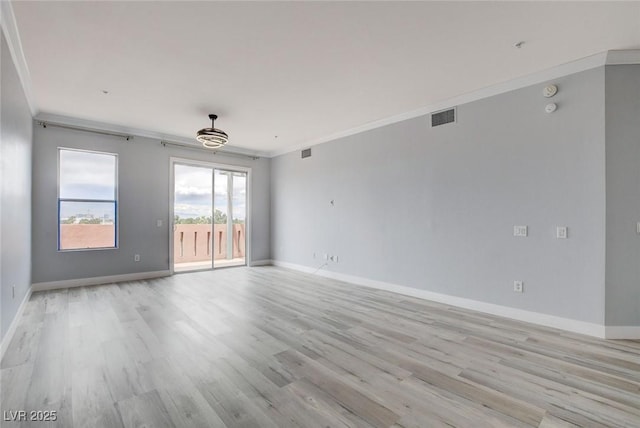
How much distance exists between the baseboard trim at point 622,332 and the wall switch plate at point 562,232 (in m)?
0.99

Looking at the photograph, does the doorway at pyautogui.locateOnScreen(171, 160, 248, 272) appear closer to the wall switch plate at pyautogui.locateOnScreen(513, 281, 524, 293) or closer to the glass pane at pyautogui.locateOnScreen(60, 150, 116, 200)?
the glass pane at pyautogui.locateOnScreen(60, 150, 116, 200)

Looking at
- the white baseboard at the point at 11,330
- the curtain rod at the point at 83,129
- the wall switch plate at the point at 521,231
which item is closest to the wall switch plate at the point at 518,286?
the wall switch plate at the point at 521,231

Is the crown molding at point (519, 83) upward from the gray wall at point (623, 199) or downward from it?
upward

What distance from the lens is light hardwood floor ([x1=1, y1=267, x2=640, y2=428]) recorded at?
71.8 inches

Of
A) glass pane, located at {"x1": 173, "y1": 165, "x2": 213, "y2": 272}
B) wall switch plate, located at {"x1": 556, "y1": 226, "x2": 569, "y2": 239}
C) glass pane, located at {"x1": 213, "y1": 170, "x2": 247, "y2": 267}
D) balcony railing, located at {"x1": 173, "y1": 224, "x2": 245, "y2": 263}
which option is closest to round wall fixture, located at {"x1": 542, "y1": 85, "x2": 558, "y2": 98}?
wall switch plate, located at {"x1": 556, "y1": 226, "x2": 569, "y2": 239}

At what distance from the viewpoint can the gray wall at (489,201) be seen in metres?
3.13

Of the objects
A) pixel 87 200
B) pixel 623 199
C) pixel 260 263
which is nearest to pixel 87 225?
pixel 87 200

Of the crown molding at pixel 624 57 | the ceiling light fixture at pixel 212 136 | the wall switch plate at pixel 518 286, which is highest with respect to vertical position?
the crown molding at pixel 624 57

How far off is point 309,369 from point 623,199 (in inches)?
144

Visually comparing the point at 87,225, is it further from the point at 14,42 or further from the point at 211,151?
the point at 14,42

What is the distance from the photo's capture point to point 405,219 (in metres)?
4.73

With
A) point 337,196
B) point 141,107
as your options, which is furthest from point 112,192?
point 337,196

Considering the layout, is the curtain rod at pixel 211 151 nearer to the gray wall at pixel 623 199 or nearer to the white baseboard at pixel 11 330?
the white baseboard at pixel 11 330

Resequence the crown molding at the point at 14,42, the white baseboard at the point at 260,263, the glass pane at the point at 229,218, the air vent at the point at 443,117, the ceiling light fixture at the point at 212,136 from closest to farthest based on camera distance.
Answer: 1. the crown molding at the point at 14,42
2. the air vent at the point at 443,117
3. the ceiling light fixture at the point at 212,136
4. the glass pane at the point at 229,218
5. the white baseboard at the point at 260,263
